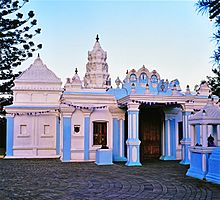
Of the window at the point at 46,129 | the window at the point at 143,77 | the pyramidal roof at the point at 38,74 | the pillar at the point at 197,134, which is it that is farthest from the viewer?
the pyramidal roof at the point at 38,74

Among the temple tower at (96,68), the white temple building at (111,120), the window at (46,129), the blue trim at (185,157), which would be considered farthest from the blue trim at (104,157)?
the temple tower at (96,68)

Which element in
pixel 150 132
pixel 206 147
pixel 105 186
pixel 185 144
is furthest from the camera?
pixel 150 132

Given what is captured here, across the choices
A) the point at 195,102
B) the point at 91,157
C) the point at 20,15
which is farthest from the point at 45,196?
the point at 20,15

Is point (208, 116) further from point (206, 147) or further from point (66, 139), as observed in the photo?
point (66, 139)

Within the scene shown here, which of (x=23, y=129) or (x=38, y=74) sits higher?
(x=38, y=74)

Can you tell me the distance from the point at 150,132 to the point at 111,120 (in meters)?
2.59

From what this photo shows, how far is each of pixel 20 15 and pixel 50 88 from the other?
5.45m

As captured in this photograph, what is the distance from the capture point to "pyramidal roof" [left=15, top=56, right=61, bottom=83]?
77.1ft

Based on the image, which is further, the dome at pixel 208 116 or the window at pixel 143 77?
the window at pixel 143 77

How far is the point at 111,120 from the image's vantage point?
1811 centimetres

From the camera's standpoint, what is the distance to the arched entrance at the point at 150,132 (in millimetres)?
19109

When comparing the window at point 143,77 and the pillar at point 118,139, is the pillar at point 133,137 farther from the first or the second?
the pillar at point 118,139

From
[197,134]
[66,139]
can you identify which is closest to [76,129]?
[66,139]

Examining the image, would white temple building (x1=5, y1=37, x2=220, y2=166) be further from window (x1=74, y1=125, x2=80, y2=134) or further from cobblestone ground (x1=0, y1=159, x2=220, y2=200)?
cobblestone ground (x1=0, y1=159, x2=220, y2=200)
